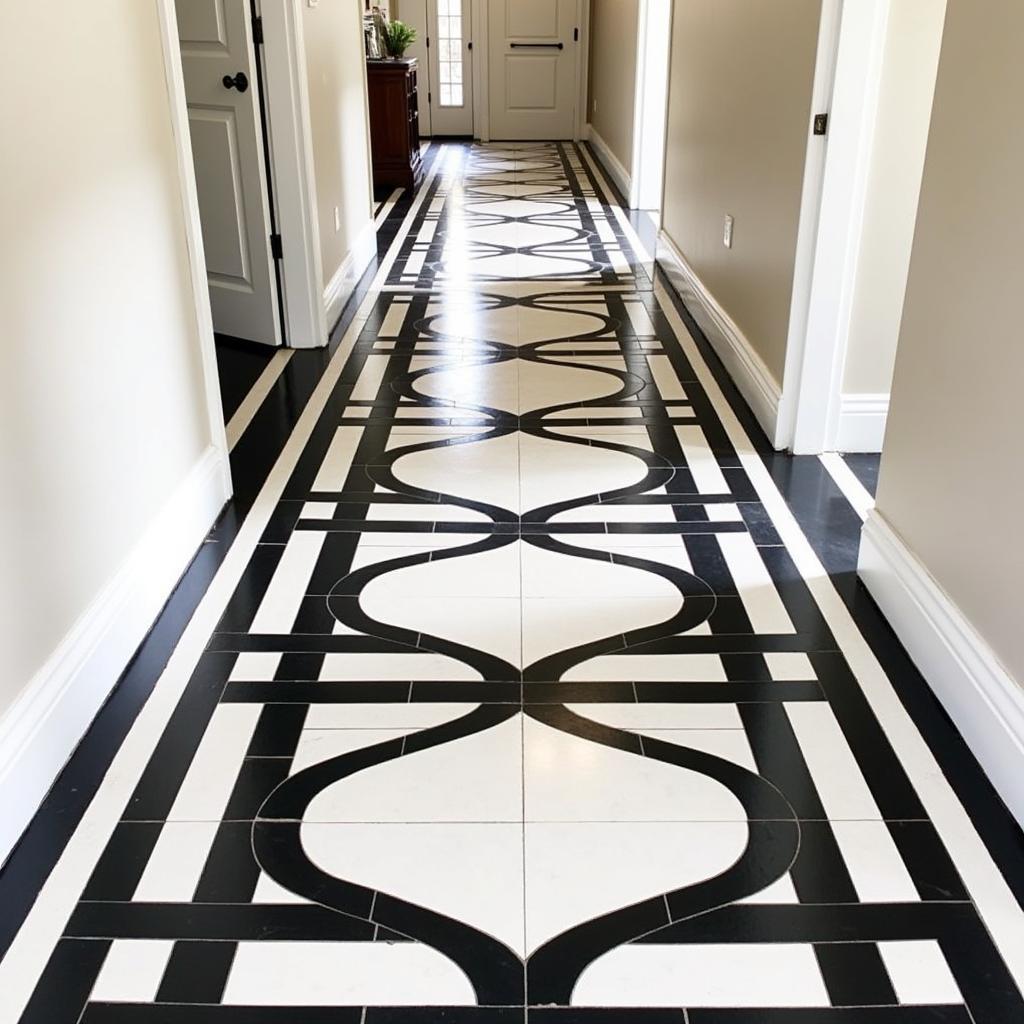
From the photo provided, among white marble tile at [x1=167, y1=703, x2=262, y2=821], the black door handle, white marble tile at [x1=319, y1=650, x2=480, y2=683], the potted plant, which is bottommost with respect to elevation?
white marble tile at [x1=167, y1=703, x2=262, y2=821]

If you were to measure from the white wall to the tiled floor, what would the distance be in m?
0.16

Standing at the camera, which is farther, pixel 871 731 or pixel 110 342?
pixel 110 342

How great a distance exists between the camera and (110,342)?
7.50ft

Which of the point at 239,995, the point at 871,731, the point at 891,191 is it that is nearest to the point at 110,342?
the point at 239,995

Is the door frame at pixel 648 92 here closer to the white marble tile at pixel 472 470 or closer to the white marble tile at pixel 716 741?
the white marble tile at pixel 472 470

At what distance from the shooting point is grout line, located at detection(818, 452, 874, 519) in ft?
9.87

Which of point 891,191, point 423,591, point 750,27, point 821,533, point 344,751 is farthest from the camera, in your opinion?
point 750,27

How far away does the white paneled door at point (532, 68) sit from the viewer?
10297 mm

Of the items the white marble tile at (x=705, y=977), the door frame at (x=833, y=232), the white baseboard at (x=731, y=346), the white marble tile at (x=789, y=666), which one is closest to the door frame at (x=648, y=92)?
the white baseboard at (x=731, y=346)

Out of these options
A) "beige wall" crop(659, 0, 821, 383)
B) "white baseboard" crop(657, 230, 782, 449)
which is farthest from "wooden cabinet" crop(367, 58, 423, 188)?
"white baseboard" crop(657, 230, 782, 449)

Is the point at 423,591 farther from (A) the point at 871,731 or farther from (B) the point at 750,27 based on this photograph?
(B) the point at 750,27

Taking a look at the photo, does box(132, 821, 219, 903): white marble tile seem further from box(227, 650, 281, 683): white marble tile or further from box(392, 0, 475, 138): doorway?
box(392, 0, 475, 138): doorway

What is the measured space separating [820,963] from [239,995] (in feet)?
2.63

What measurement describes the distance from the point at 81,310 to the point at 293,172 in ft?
7.67
